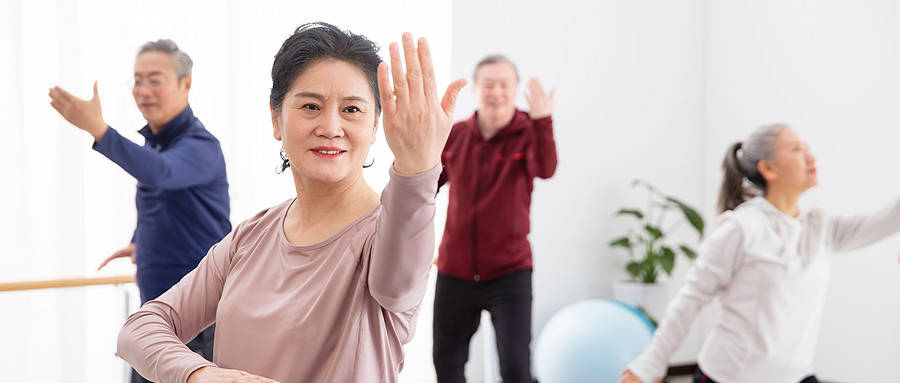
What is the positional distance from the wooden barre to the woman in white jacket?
5.76 feet

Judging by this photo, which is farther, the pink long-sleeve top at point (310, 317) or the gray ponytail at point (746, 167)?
the gray ponytail at point (746, 167)

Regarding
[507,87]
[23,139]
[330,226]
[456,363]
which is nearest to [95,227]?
[23,139]

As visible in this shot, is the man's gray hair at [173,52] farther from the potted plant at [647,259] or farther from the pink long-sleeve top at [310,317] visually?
the potted plant at [647,259]

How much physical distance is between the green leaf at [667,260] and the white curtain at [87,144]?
82.8 inches

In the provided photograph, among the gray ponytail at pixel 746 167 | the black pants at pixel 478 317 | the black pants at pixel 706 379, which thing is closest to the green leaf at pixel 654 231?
the gray ponytail at pixel 746 167

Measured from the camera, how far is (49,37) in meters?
3.15

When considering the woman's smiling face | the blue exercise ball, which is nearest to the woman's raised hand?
the woman's smiling face

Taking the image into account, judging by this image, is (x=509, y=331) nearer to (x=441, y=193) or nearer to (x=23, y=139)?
(x=441, y=193)

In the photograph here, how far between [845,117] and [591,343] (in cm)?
188

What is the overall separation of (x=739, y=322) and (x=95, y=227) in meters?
2.52

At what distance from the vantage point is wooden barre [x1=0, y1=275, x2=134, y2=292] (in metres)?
2.56

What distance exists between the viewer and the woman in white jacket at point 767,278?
7.95 feet

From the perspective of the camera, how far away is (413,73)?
→ 89 cm

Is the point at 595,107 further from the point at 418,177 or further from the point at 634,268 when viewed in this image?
the point at 418,177
